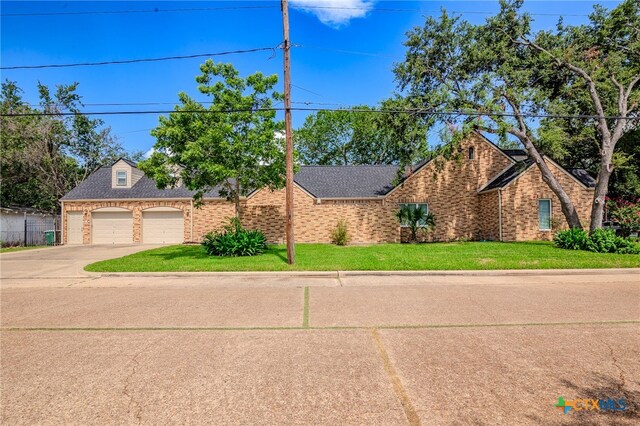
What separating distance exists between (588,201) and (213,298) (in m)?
21.2

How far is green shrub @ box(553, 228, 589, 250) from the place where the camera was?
49.3ft

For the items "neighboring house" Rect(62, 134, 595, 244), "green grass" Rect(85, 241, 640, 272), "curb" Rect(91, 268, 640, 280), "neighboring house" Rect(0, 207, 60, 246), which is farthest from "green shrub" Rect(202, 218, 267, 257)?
"neighboring house" Rect(0, 207, 60, 246)

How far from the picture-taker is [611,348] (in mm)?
4492

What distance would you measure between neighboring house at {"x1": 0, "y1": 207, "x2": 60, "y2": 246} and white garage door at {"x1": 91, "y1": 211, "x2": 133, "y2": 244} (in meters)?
3.99

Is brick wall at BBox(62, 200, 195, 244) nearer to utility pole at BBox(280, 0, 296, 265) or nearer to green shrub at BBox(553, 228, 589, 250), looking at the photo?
utility pole at BBox(280, 0, 296, 265)

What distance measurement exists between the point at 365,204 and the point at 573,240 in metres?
10.5

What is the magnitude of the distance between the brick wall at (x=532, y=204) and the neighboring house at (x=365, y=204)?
0.06 metres

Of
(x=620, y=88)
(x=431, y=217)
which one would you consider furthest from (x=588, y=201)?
(x=431, y=217)

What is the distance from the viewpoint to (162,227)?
76.5 feet

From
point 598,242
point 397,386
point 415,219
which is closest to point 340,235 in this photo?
point 415,219

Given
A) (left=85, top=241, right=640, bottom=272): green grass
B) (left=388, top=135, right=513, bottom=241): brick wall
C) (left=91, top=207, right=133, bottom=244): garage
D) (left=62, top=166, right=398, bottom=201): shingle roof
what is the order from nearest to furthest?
1. (left=85, top=241, right=640, bottom=272): green grass
2. (left=388, top=135, right=513, bottom=241): brick wall
3. (left=62, top=166, right=398, bottom=201): shingle roof
4. (left=91, top=207, right=133, bottom=244): garage

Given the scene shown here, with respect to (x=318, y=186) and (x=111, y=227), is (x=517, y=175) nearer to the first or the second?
(x=318, y=186)

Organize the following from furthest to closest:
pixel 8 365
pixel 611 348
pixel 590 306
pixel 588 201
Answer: pixel 588 201 < pixel 590 306 < pixel 611 348 < pixel 8 365

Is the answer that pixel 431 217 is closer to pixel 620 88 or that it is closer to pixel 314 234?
pixel 314 234
